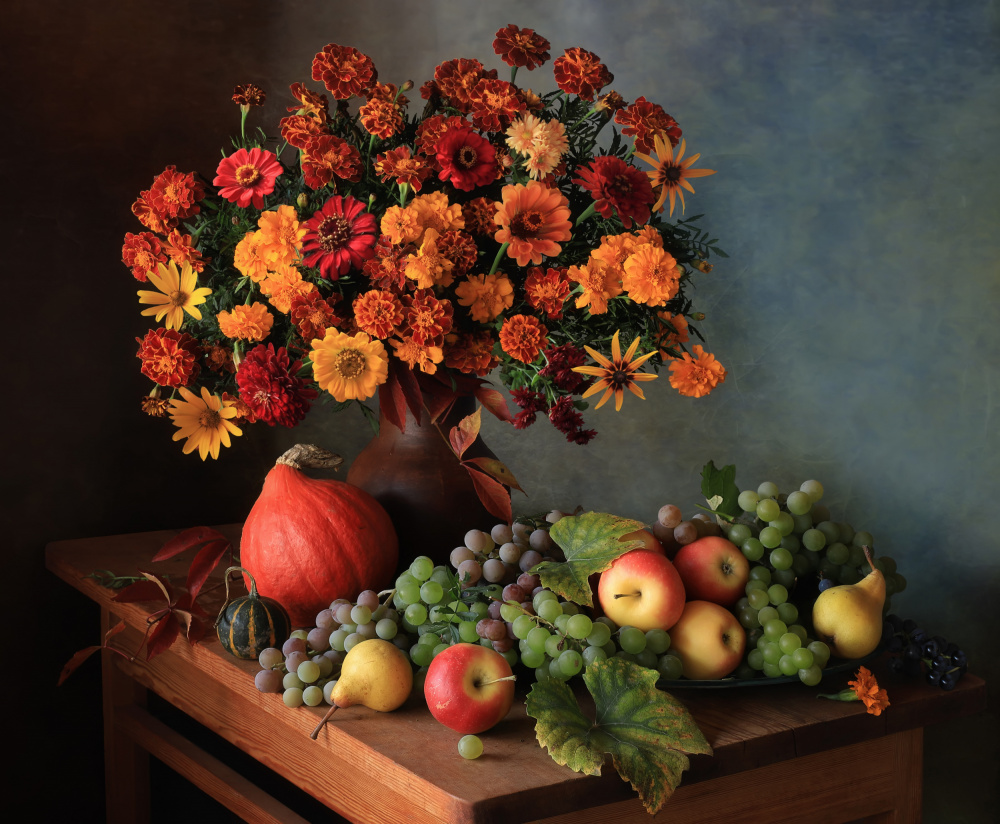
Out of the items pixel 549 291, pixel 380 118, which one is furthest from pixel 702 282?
pixel 380 118


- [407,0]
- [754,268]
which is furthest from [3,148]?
[754,268]

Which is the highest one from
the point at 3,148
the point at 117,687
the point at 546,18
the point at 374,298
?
the point at 546,18

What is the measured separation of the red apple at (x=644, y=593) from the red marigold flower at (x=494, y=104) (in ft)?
1.50

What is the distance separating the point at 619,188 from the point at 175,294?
1.59 feet

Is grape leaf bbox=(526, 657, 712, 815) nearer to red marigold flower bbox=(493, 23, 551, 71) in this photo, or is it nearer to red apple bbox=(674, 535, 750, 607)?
red apple bbox=(674, 535, 750, 607)

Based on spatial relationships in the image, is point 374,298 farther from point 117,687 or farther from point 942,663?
point 117,687

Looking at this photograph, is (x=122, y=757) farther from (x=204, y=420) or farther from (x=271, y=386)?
(x=271, y=386)

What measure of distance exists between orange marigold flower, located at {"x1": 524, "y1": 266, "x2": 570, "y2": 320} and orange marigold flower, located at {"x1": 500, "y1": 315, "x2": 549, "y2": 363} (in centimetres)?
2

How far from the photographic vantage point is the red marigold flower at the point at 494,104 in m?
0.92

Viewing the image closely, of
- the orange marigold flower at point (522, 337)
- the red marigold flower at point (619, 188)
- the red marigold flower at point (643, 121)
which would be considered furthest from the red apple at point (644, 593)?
the red marigold flower at point (643, 121)

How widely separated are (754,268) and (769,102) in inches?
8.8

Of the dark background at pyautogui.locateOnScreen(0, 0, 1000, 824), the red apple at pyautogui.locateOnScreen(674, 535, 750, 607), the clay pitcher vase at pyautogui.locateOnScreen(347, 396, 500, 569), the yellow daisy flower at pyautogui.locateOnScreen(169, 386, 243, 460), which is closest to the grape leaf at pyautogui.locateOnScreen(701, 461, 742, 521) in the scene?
the red apple at pyautogui.locateOnScreen(674, 535, 750, 607)

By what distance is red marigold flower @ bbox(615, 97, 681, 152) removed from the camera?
3.09 feet

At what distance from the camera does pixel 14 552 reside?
130 centimetres
